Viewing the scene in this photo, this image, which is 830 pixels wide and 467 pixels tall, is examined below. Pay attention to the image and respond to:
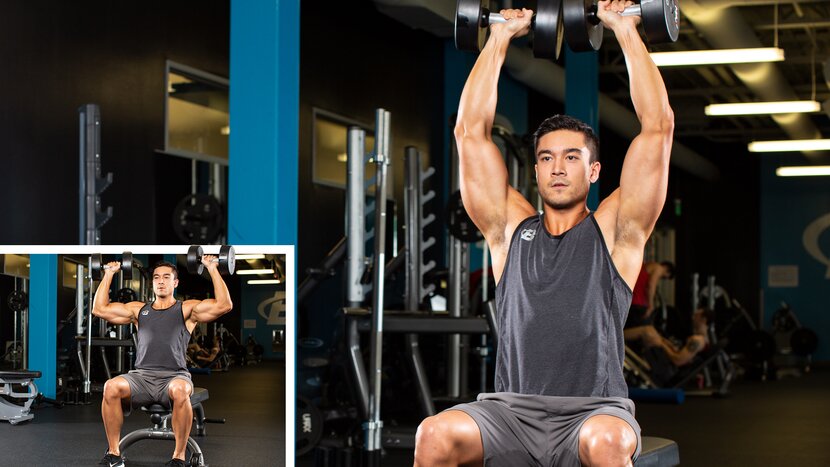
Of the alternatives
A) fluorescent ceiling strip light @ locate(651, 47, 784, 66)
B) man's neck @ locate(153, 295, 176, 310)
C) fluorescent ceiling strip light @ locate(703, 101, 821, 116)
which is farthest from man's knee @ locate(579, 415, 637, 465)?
fluorescent ceiling strip light @ locate(703, 101, 821, 116)

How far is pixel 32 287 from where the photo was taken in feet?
8.70

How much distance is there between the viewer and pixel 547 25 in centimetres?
206

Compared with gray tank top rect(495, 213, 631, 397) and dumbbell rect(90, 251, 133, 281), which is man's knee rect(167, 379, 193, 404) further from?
gray tank top rect(495, 213, 631, 397)

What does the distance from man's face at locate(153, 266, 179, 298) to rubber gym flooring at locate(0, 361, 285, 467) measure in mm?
220

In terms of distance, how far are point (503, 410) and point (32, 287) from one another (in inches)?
52.2

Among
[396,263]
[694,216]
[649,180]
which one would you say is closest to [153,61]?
[396,263]

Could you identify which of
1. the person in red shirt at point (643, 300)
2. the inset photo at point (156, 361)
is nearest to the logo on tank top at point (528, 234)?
the inset photo at point (156, 361)

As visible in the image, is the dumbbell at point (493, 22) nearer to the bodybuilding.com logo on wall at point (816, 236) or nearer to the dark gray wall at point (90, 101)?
the dark gray wall at point (90, 101)

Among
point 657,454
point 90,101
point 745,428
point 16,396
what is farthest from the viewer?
point 745,428

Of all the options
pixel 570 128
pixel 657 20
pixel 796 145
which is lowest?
pixel 570 128

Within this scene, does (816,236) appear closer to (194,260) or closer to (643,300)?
(643,300)

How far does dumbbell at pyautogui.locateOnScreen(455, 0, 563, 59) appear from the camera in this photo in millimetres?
2059

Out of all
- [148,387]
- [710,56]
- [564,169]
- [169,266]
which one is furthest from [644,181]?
[710,56]

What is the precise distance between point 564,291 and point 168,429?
1064mm
